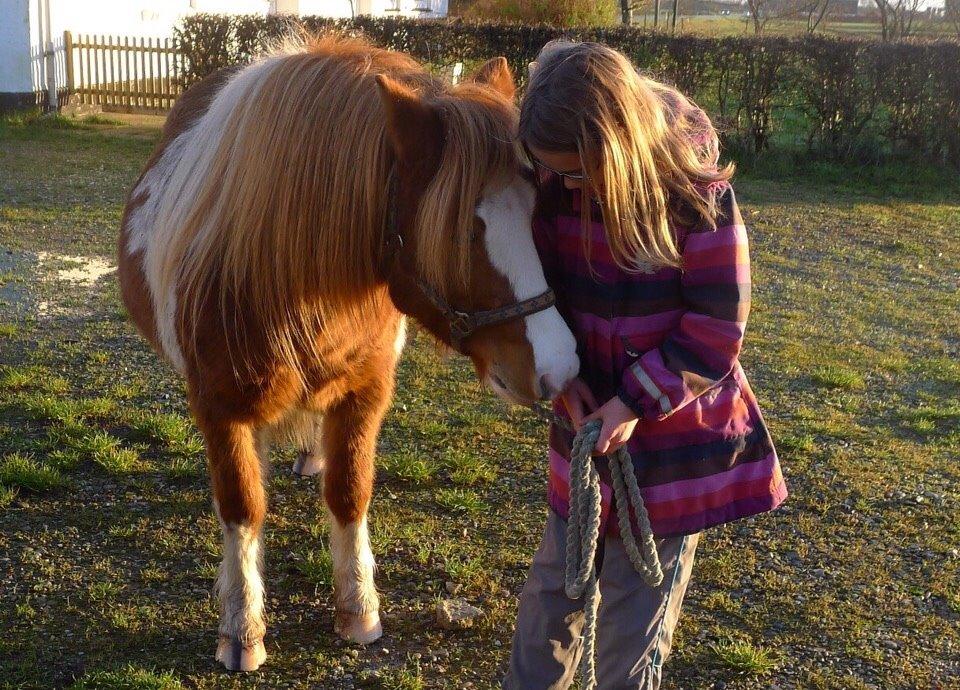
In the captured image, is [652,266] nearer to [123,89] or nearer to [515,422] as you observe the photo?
[515,422]

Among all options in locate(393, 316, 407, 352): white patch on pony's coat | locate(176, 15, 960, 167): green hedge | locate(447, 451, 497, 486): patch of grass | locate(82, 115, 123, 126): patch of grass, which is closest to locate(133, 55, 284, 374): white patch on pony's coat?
locate(393, 316, 407, 352): white patch on pony's coat

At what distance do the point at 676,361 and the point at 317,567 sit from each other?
1.96 m

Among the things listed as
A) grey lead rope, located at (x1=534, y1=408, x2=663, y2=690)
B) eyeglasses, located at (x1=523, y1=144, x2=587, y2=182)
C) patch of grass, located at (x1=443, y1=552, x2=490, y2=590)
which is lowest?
patch of grass, located at (x1=443, y1=552, x2=490, y2=590)

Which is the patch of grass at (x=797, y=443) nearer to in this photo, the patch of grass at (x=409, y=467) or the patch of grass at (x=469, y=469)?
the patch of grass at (x=469, y=469)

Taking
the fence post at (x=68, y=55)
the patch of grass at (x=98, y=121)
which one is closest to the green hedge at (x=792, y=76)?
the patch of grass at (x=98, y=121)

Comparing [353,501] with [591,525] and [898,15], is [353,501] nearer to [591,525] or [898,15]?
[591,525]

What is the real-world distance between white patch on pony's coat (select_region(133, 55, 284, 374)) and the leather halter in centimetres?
62

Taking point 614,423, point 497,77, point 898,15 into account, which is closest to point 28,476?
point 497,77

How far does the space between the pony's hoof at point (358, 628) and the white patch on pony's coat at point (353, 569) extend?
0.06 ft

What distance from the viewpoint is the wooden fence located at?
44.7 feet

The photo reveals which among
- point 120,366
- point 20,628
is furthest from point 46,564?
point 120,366

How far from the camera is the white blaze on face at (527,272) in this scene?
6.26ft

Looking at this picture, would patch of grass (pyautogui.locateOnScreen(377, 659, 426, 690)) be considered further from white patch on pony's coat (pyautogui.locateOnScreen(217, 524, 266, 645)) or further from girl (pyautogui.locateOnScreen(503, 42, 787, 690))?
girl (pyautogui.locateOnScreen(503, 42, 787, 690))

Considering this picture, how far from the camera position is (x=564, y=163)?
181 cm
